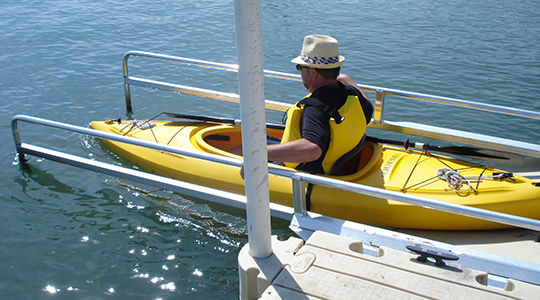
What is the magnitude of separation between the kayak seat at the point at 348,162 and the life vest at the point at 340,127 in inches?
1.2

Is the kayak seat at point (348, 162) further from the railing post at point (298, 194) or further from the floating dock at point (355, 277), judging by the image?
the floating dock at point (355, 277)

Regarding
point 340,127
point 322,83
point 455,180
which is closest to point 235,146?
point 322,83

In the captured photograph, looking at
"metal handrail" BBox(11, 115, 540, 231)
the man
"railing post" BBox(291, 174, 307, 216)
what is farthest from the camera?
the man

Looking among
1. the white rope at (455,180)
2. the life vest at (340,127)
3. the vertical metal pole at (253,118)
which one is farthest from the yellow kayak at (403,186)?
the vertical metal pole at (253,118)

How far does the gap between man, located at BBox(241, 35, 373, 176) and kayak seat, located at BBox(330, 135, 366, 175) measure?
31 millimetres

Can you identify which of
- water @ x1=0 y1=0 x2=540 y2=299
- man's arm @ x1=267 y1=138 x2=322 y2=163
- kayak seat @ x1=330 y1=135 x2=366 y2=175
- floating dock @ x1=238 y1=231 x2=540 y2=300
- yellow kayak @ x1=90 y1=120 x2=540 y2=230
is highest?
man's arm @ x1=267 y1=138 x2=322 y2=163

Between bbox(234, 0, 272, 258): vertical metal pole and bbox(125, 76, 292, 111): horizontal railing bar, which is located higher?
bbox(234, 0, 272, 258): vertical metal pole

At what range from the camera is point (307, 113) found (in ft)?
12.7

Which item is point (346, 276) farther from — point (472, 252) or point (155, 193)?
point (155, 193)

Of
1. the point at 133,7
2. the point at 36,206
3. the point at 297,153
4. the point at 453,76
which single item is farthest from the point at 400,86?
the point at 133,7

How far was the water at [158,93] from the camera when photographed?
4.16 m

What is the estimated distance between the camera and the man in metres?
3.82

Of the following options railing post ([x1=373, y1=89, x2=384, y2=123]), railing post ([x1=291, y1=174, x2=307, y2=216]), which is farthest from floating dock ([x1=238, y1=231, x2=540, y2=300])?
railing post ([x1=373, y1=89, x2=384, y2=123])

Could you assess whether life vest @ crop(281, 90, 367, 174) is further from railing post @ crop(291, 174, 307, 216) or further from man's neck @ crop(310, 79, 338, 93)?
railing post @ crop(291, 174, 307, 216)
